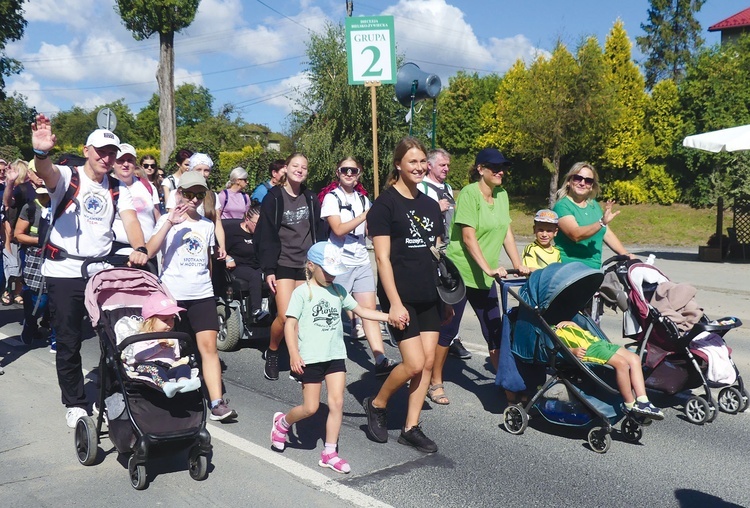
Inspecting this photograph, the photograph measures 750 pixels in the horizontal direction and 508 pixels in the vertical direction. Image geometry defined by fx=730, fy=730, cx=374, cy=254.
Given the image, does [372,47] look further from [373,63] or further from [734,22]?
[734,22]

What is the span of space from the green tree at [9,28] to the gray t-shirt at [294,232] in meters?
37.9

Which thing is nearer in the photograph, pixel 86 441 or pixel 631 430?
pixel 86 441

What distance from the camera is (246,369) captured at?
24.6 ft

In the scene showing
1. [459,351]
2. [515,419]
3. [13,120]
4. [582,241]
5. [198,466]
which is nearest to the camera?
[198,466]

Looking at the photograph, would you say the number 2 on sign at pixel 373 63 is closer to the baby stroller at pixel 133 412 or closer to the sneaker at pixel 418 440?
the baby stroller at pixel 133 412

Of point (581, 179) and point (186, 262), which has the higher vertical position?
point (581, 179)

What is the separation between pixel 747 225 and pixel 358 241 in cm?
1329

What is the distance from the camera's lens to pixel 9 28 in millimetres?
38812

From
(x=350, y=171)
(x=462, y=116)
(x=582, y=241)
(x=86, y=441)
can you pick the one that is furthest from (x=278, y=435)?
(x=462, y=116)

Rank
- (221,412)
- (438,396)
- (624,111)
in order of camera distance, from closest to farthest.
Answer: (221,412) < (438,396) < (624,111)

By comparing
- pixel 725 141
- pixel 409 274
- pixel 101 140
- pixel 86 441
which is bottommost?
pixel 86 441

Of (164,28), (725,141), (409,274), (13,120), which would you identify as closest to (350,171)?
(409,274)

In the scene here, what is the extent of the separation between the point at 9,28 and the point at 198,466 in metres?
41.1

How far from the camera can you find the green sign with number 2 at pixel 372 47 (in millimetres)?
10156
